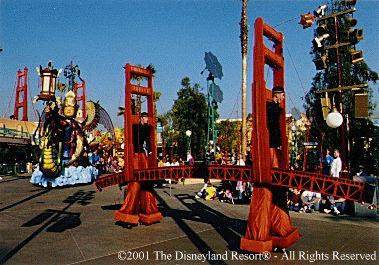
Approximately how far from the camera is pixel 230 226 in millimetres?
9820

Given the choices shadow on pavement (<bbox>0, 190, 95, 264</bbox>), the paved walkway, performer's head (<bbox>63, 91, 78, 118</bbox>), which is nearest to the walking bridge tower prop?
the paved walkway

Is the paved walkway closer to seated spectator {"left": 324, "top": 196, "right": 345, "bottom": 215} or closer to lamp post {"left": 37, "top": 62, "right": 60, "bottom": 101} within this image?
seated spectator {"left": 324, "top": 196, "right": 345, "bottom": 215}

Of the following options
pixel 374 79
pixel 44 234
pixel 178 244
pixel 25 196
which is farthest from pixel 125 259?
pixel 374 79

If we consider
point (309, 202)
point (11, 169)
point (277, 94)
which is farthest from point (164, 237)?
point (11, 169)

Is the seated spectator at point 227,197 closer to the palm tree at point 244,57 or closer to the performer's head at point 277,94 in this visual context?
the palm tree at point 244,57

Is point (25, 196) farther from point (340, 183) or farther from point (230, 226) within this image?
point (340, 183)

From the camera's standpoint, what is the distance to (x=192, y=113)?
37.5m

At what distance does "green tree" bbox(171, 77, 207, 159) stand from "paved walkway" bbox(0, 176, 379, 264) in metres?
24.4

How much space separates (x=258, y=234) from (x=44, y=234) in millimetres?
4757

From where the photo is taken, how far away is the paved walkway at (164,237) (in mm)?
6883

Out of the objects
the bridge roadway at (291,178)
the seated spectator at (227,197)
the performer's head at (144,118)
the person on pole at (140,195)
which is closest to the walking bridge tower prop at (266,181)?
the bridge roadway at (291,178)

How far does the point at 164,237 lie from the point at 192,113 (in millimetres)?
29238

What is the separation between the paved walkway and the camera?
22.6 feet

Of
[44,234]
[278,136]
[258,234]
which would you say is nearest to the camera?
[258,234]
